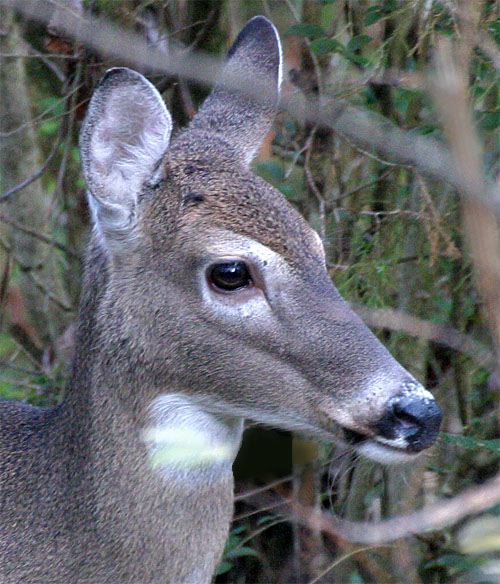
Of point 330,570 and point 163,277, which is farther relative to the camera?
point 330,570

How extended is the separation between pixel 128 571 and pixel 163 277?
2.65 feet

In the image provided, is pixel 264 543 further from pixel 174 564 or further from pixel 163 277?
pixel 163 277

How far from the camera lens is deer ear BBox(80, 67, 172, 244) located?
3.39 metres

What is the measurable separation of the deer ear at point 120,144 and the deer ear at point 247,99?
1.32 feet

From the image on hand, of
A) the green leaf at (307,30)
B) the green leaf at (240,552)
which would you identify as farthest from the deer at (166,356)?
the green leaf at (307,30)

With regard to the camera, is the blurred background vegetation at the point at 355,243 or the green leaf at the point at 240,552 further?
the green leaf at the point at 240,552

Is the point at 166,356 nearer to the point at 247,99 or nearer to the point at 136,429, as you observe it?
the point at 136,429

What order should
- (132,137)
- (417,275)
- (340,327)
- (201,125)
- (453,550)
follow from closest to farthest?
(340,327), (132,137), (201,125), (453,550), (417,275)

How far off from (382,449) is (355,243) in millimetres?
1865

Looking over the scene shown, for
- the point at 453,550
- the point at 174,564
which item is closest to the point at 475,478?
the point at 453,550

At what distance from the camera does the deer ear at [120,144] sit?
3389mm

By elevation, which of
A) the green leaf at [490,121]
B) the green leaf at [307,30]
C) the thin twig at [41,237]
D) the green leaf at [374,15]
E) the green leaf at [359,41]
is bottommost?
the thin twig at [41,237]

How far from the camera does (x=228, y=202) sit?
338cm

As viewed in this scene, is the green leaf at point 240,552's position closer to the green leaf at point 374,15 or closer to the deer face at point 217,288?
the deer face at point 217,288
